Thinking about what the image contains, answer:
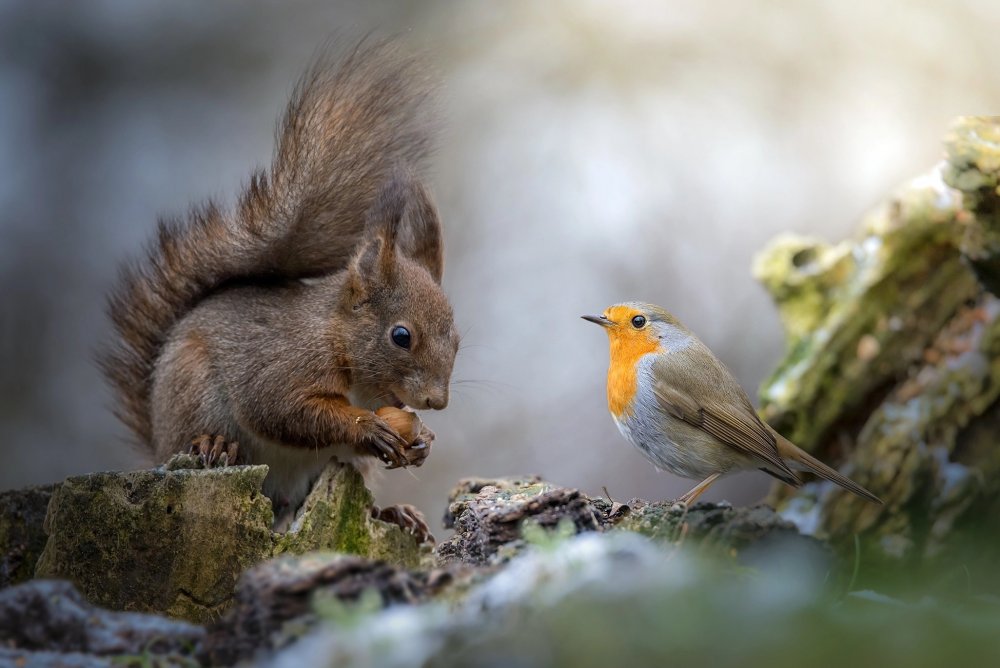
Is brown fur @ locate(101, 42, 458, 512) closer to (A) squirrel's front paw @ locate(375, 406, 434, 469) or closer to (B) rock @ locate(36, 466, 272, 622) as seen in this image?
(A) squirrel's front paw @ locate(375, 406, 434, 469)

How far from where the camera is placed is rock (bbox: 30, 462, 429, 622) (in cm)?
188

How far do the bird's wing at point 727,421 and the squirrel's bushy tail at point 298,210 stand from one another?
0.89 m

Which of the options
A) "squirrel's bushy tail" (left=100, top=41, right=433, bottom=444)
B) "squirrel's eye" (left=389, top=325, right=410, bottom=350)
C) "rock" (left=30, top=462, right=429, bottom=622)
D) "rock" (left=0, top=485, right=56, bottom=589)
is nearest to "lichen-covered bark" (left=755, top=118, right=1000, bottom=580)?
"squirrel's eye" (left=389, top=325, right=410, bottom=350)

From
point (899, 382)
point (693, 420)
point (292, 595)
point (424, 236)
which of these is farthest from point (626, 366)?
point (292, 595)

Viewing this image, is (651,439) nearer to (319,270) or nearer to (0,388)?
(319,270)

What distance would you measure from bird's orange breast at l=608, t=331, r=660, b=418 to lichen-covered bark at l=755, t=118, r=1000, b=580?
2.55ft

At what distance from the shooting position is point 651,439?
2.29m

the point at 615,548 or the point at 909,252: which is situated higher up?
the point at 909,252

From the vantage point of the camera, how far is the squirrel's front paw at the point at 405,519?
2496 mm

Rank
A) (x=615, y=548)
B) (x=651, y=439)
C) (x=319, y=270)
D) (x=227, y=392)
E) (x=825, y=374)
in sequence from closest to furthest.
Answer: (x=615, y=548) → (x=651, y=439) → (x=227, y=392) → (x=319, y=270) → (x=825, y=374)

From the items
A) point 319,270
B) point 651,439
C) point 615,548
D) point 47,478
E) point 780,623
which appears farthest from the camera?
point 47,478

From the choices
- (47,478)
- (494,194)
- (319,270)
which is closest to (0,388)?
(47,478)

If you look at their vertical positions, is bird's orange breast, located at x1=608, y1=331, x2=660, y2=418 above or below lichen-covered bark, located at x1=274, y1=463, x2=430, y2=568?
above

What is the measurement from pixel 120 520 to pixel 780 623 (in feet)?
4.31
